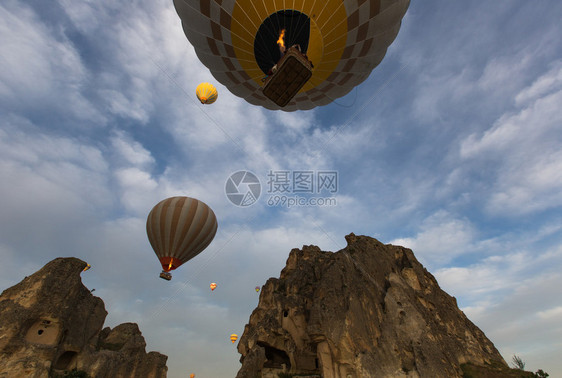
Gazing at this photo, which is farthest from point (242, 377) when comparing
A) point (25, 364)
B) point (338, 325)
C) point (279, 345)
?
point (25, 364)

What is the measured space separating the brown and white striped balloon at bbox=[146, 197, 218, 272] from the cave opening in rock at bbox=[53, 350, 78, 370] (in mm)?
10163

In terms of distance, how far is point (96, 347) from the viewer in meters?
20.3

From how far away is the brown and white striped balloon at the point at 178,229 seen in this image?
16.9 metres

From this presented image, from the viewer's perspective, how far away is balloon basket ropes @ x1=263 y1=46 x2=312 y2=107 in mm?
8922

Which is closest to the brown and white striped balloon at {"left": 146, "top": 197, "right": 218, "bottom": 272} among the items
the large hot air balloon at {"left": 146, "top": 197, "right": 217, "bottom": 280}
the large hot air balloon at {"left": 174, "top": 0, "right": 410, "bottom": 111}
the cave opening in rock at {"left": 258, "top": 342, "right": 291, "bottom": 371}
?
the large hot air balloon at {"left": 146, "top": 197, "right": 217, "bottom": 280}

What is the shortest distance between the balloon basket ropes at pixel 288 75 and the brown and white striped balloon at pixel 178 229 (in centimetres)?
1151

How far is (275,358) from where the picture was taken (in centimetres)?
2541

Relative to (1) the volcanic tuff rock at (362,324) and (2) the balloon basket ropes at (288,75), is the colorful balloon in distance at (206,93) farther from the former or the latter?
(1) the volcanic tuff rock at (362,324)

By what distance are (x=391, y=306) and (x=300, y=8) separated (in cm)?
2517

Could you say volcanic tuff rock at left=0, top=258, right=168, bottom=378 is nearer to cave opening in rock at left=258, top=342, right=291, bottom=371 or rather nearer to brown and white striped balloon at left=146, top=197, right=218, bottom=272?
brown and white striped balloon at left=146, top=197, right=218, bottom=272

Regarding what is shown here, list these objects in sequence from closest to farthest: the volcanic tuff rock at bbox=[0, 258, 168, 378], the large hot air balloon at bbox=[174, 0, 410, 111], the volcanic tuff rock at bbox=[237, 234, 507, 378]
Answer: the large hot air balloon at bbox=[174, 0, 410, 111], the volcanic tuff rock at bbox=[0, 258, 168, 378], the volcanic tuff rock at bbox=[237, 234, 507, 378]

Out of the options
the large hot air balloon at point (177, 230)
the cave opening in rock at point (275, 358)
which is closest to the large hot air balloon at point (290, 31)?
the large hot air balloon at point (177, 230)

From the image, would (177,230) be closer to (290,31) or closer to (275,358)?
(290,31)

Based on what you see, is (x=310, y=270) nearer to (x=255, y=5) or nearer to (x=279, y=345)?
(x=279, y=345)
